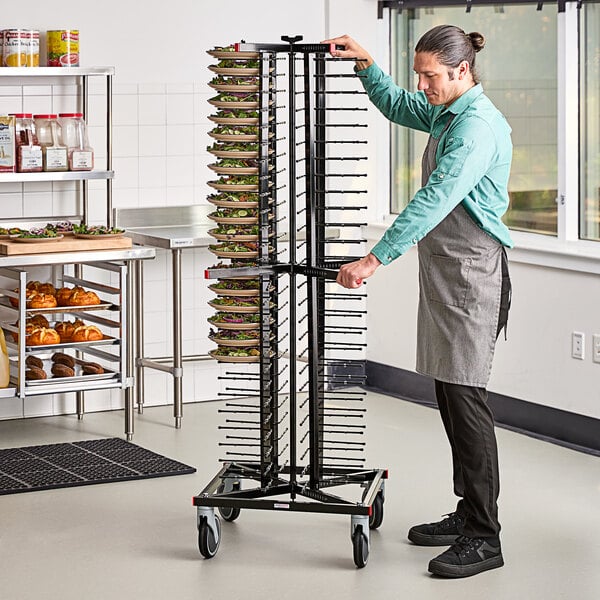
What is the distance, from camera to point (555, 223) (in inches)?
218

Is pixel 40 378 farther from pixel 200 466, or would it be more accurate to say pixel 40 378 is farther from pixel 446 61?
pixel 446 61

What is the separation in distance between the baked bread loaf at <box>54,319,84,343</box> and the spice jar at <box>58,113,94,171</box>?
65 centimetres

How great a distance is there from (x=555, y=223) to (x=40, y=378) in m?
2.28

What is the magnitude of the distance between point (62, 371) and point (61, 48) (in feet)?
4.48

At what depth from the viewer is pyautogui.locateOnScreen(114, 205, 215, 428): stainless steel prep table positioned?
5531mm

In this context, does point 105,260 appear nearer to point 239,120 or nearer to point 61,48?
point 61,48

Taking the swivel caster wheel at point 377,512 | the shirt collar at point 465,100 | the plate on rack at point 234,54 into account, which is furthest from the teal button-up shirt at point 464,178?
the swivel caster wheel at point 377,512

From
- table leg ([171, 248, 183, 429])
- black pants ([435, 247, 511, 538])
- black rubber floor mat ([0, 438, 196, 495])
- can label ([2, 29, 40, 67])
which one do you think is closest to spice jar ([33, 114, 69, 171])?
can label ([2, 29, 40, 67])

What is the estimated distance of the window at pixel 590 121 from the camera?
5.30 m

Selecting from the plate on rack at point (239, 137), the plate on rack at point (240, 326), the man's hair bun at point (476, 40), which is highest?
the man's hair bun at point (476, 40)

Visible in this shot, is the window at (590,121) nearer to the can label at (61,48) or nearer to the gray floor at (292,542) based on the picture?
the gray floor at (292,542)

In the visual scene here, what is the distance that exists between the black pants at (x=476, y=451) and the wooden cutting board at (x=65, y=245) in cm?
197

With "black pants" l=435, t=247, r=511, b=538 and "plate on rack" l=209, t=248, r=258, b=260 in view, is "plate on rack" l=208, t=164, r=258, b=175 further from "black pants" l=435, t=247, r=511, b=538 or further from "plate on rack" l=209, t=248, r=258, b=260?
"black pants" l=435, t=247, r=511, b=538

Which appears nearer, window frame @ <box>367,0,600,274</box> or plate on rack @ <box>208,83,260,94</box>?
plate on rack @ <box>208,83,260,94</box>
